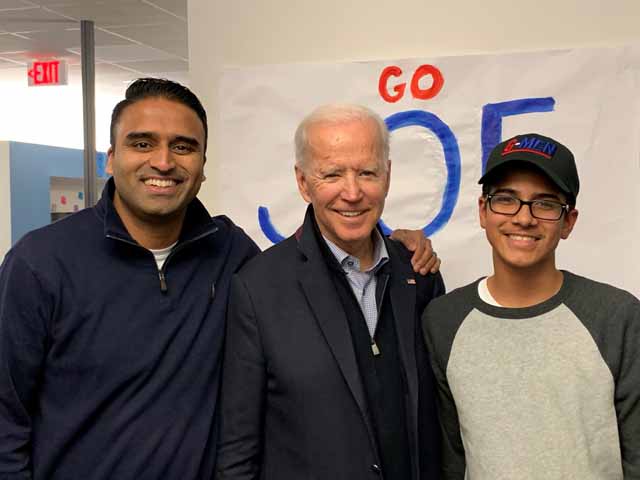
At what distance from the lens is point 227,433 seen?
1442 mm

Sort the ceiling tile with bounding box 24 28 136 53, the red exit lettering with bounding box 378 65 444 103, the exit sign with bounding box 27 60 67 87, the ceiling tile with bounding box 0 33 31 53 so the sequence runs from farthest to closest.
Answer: the exit sign with bounding box 27 60 67 87 → the ceiling tile with bounding box 0 33 31 53 → the ceiling tile with bounding box 24 28 136 53 → the red exit lettering with bounding box 378 65 444 103

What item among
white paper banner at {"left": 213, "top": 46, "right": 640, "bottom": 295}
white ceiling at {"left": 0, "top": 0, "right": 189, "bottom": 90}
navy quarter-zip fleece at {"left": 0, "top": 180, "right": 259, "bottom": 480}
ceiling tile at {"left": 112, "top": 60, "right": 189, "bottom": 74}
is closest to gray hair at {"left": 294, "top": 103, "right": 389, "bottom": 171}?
navy quarter-zip fleece at {"left": 0, "top": 180, "right": 259, "bottom": 480}

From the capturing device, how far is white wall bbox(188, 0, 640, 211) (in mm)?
2170

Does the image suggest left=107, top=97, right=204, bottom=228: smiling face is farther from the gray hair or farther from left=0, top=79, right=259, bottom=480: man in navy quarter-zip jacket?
the gray hair

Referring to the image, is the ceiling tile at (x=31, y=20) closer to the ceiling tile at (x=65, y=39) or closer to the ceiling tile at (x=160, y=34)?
the ceiling tile at (x=65, y=39)

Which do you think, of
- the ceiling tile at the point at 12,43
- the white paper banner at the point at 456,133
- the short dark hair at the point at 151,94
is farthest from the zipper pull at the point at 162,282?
the ceiling tile at the point at 12,43

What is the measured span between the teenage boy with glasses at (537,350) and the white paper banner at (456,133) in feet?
2.82

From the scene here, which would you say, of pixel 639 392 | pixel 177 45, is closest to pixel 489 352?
pixel 639 392

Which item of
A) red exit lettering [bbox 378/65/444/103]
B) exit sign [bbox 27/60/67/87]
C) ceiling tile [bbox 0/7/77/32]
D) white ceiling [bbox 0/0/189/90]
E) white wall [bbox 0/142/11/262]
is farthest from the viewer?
exit sign [bbox 27/60/67/87]

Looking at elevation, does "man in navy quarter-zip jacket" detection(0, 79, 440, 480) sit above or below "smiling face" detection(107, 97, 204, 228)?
below

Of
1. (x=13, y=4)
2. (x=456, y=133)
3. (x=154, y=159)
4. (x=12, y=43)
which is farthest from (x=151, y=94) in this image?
(x=12, y=43)

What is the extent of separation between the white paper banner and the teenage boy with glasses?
2.82 feet

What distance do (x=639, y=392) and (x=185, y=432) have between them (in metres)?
0.92

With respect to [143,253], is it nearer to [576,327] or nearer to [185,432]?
[185,432]
